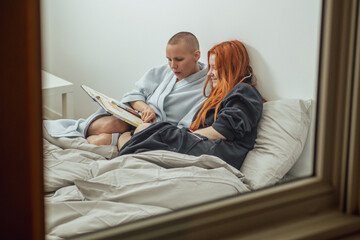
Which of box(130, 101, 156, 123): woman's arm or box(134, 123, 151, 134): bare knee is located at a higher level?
box(130, 101, 156, 123): woman's arm

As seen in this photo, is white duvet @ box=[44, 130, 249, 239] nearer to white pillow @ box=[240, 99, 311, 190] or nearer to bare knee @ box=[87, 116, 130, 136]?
white pillow @ box=[240, 99, 311, 190]

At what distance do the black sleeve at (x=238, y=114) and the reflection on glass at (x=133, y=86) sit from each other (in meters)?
0.06

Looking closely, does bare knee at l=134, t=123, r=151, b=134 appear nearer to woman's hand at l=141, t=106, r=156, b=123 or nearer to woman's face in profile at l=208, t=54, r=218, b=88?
woman's hand at l=141, t=106, r=156, b=123

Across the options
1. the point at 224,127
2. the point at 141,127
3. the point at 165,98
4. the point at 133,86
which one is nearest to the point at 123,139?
the point at 141,127

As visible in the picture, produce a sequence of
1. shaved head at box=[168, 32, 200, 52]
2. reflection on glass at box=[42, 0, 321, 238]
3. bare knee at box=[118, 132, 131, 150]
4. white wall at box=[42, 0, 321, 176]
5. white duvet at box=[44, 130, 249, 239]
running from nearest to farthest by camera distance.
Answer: white duvet at box=[44, 130, 249, 239]
reflection on glass at box=[42, 0, 321, 238]
white wall at box=[42, 0, 321, 176]
bare knee at box=[118, 132, 131, 150]
shaved head at box=[168, 32, 200, 52]

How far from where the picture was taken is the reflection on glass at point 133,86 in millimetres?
1176

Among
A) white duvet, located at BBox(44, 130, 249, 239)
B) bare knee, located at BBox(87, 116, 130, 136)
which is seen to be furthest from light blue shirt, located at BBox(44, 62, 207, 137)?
white duvet, located at BBox(44, 130, 249, 239)

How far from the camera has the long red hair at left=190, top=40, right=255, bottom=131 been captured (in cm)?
169

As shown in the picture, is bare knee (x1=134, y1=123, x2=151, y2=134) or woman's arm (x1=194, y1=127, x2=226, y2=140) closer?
woman's arm (x1=194, y1=127, x2=226, y2=140)

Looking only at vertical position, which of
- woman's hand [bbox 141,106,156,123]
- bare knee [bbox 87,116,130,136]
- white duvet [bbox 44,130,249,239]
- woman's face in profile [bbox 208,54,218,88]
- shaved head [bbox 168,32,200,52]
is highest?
shaved head [bbox 168,32,200,52]

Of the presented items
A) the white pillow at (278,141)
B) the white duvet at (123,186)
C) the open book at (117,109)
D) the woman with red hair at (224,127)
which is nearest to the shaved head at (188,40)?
the woman with red hair at (224,127)

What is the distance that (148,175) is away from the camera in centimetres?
129

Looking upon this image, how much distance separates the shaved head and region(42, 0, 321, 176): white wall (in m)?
0.06

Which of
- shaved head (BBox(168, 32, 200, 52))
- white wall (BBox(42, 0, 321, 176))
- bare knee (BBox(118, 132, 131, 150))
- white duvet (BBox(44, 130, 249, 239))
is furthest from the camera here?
shaved head (BBox(168, 32, 200, 52))
